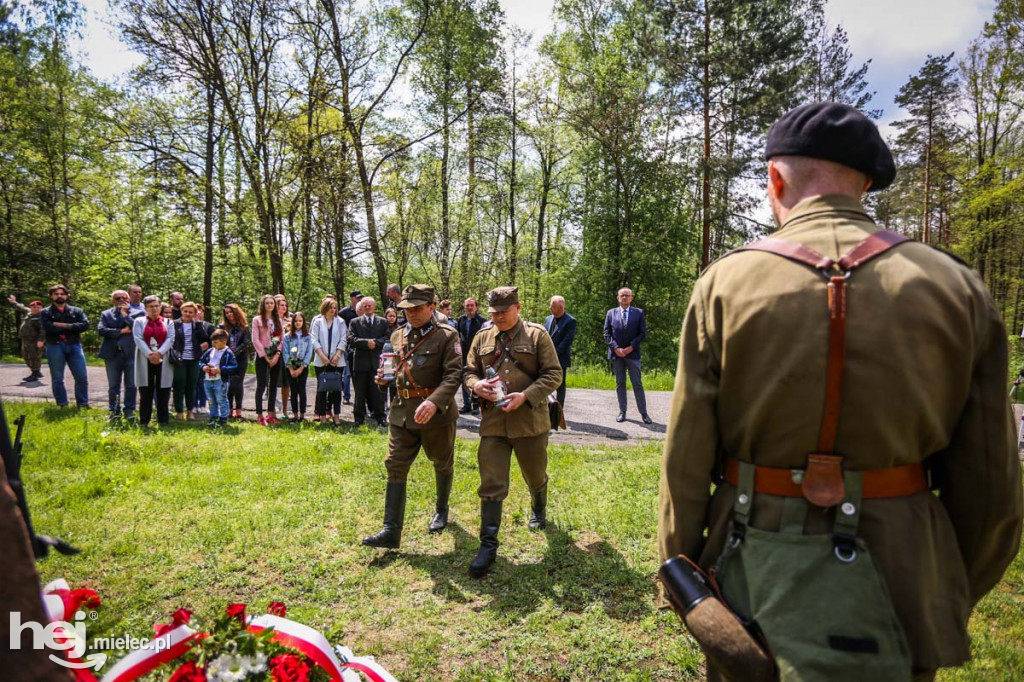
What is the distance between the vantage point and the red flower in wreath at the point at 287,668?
2.34 meters

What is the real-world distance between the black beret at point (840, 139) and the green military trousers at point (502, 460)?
331 cm

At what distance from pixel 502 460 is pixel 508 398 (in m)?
0.56

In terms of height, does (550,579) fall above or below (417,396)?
below

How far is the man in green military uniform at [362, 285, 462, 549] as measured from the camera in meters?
4.72

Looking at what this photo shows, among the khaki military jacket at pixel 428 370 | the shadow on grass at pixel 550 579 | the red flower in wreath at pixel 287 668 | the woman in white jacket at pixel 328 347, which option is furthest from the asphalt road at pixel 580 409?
the red flower in wreath at pixel 287 668

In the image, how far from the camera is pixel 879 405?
4.93 ft

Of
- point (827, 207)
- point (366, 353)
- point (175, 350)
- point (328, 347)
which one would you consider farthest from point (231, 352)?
point (827, 207)

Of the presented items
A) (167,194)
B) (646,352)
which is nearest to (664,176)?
(646,352)

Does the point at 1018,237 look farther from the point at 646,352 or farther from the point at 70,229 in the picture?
the point at 70,229

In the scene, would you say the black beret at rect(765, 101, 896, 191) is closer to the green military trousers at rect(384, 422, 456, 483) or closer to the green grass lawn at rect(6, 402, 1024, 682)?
the green grass lawn at rect(6, 402, 1024, 682)

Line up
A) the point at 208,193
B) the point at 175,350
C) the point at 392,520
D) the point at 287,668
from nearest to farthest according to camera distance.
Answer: the point at 287,668 < the point at 392,520 < the point at 175,350 < the point at 208,193

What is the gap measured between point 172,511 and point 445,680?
387cm

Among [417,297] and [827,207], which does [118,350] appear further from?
[827,207]

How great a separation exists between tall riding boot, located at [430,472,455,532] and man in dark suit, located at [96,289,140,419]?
7.07 m
